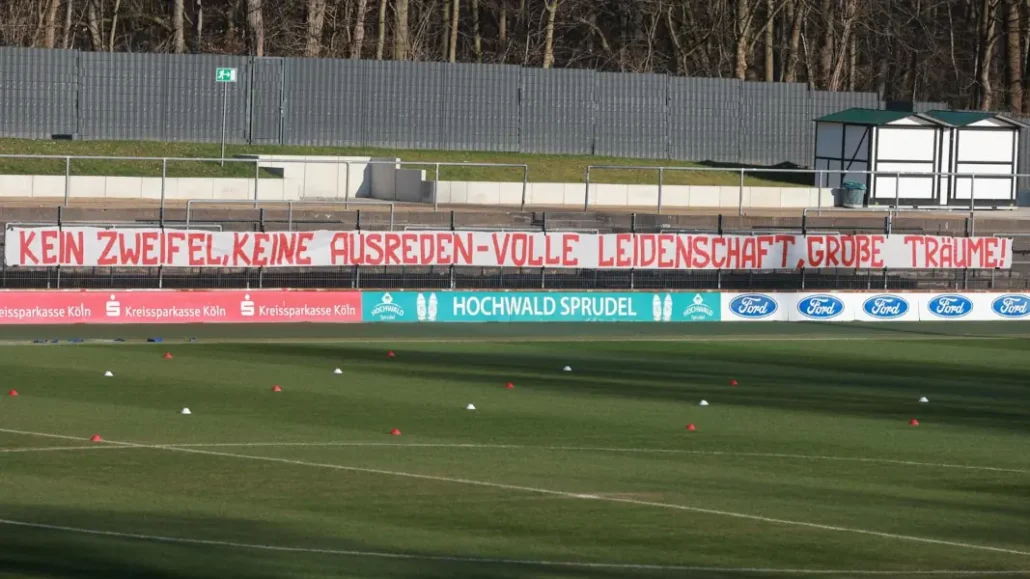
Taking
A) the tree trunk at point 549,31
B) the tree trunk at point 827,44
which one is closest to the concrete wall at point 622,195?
the tree trunk at point 549,31

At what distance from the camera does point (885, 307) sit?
3481cm

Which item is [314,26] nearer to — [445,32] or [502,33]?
[445,32]

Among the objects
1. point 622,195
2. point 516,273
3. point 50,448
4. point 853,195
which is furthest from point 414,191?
point 50,448

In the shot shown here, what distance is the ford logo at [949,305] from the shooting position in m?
35.1

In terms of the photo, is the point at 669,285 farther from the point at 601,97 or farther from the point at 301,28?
the point at 301,28

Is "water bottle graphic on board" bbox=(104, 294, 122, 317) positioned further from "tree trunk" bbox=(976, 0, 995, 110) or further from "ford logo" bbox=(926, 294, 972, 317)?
"tree trunk" bbox=(976, 0, 995, 110)

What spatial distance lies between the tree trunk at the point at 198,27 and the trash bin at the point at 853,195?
27896mm

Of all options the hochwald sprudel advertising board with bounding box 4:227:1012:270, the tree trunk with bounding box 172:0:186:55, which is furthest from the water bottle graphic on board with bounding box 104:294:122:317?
the tree trunk with bounding box 172:0:186:55

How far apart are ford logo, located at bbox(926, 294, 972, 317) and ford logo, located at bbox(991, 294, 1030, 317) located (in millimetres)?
694

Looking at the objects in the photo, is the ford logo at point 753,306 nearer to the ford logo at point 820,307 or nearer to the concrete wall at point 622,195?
the ford logo at point 820,307

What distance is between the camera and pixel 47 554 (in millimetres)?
12891

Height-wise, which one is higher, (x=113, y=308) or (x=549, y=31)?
(x=549, y=31)

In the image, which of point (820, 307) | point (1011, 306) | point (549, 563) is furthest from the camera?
point (1011, 306)

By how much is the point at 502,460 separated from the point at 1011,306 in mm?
20984
